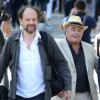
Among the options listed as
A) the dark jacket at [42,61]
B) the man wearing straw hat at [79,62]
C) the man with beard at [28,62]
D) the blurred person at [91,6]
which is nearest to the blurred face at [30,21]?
the man with beard at [28,62]

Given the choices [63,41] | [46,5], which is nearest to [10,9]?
[46,5]

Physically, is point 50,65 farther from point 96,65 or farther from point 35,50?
point 96,65

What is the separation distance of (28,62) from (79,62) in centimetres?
88

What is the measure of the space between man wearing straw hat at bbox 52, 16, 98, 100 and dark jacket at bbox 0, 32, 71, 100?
42 cm

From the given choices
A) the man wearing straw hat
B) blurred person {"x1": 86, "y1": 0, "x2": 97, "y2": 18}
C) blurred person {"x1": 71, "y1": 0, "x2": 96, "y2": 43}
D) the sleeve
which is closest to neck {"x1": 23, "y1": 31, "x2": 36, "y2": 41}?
the sleeve

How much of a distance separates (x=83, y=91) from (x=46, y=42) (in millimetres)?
881

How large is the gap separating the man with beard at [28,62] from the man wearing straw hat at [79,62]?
1.73ft

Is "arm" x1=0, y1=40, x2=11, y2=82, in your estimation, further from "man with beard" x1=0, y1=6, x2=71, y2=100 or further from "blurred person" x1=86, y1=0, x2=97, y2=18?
"blurred person" x1=86, y1=0, x2=97, y2=18

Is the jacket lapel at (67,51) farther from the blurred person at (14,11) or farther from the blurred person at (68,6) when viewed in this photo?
the blurred person at (68,6)

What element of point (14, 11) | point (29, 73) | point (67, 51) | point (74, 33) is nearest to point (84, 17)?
point (74, 33)

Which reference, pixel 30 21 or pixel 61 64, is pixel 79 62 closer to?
pixel 61 64

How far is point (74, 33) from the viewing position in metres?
6.99

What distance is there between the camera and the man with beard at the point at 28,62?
6215 mm

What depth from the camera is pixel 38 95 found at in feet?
20.5
